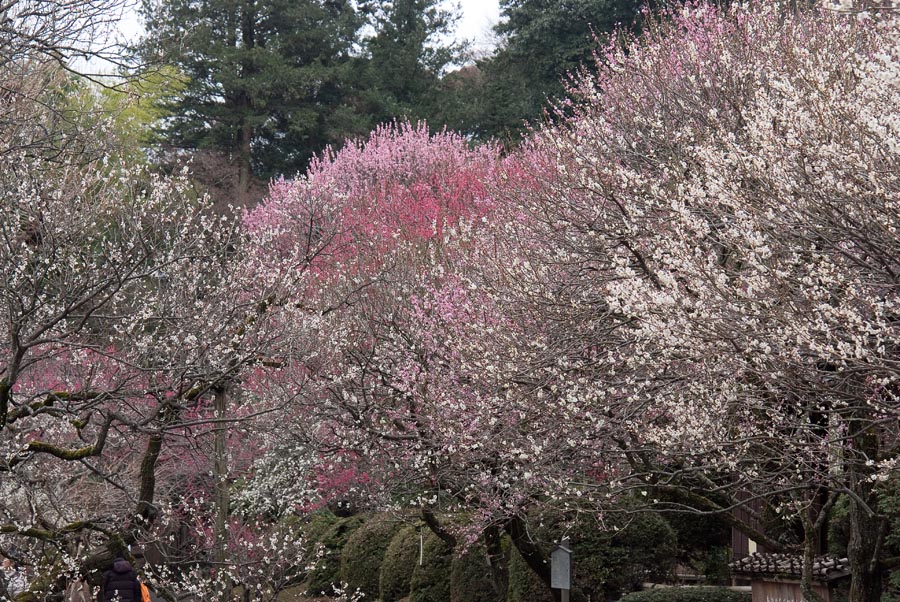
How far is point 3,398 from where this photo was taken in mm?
6922

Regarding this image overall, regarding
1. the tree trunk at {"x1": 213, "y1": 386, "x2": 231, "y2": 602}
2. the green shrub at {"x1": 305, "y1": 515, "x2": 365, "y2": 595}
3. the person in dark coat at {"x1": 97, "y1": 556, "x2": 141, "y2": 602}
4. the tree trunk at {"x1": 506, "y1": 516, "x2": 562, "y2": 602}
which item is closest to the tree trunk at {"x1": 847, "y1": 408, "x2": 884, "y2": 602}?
the tree trunk at {"x1": 506, "y1": 516, "x2": 562, "y2": 602}

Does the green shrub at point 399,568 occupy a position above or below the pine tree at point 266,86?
below

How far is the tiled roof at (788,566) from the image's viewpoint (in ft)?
32.1

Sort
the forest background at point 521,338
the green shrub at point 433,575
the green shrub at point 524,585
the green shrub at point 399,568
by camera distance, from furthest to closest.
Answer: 1. the green shrub at point 399,568
2. the green shrub at point 433,575
3. the green shrub at point 524,585
4. the forest background at point 521,338

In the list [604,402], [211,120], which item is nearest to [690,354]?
[604,402]

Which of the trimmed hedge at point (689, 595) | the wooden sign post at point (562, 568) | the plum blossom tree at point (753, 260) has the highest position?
the plum blossom tree at point (753, 260)

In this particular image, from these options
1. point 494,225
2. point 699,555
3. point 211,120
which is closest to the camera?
point 494,225

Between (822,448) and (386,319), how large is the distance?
6906 millimetres

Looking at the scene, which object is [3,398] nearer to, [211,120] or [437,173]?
[437,173]

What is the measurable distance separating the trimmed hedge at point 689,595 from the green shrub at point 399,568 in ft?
18.7

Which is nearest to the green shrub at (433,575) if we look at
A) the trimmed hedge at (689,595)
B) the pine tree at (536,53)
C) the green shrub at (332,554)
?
the green shrub at (332,554)

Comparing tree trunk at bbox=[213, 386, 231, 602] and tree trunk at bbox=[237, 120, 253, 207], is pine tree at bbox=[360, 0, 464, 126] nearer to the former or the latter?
tree trunk at bbox=[237, 120, 253, 207]

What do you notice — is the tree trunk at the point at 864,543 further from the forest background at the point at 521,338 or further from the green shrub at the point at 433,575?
the green shrub at the point at 433,575

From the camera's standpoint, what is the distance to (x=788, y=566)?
405 inches
